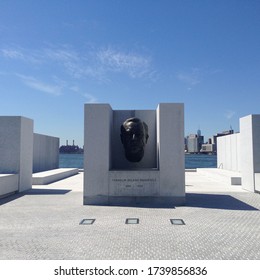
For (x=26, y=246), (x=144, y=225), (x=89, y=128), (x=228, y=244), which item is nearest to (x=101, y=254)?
(x=26, y=246)

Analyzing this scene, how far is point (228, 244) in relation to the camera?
5.87 m

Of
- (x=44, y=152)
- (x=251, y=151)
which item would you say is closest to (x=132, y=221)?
(x=251, y=151)

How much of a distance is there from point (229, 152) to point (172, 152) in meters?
15.2

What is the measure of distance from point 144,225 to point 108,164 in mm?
3862

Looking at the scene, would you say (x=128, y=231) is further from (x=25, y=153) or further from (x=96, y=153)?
(x=25, y=153)

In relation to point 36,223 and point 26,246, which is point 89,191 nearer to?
point 36,223

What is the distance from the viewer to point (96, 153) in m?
10.8

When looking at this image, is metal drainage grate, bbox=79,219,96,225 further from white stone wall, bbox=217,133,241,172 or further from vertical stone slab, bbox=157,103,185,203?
white stone wall, bbox=217,133,241,172

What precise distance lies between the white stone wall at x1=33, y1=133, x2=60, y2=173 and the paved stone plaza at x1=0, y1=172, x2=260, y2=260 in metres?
11.8

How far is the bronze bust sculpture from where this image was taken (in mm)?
11062

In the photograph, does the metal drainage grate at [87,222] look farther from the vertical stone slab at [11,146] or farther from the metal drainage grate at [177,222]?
the vertical stone slab at [11,146]

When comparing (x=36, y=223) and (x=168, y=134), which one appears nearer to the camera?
(x=36, y=223)

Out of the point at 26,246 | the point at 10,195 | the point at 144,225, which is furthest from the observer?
the point at 10,195

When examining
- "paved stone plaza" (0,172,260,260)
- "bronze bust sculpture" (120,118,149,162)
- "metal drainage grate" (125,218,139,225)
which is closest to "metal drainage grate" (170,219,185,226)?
"paved stone plaza" (0,172,260,260)
